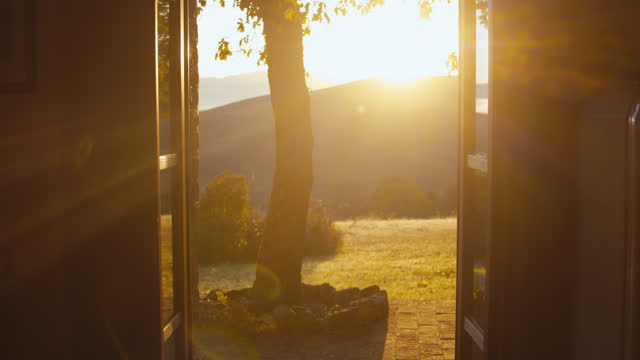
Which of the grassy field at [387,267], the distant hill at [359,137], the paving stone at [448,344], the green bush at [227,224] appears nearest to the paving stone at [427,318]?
the paving stone at [448,344]

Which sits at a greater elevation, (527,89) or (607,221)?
(527,89)

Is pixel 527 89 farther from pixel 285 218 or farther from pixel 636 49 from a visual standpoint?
pixel 285 218

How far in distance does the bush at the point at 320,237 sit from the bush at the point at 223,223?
1274 millimetres

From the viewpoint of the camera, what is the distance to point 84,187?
7.66 feet

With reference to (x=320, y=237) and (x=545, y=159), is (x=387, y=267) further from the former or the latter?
(x=545, y=159)

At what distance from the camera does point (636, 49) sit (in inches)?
80.5

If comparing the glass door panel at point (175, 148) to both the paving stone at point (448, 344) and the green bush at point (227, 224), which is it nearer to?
the paving stone at point (448, 344)

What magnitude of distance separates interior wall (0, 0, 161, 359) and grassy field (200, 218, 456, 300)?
5.13 m

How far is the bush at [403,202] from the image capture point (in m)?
19.6

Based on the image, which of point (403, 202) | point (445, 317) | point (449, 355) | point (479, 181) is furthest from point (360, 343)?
point (403, 202)

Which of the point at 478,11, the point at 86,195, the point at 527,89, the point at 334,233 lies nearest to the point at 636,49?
the point at 527,89

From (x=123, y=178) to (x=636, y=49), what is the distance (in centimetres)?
183

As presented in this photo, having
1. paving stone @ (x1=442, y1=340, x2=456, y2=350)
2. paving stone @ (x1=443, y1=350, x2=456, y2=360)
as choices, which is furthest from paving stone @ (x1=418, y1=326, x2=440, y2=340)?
paving stone @ (x1=443, y1=350, x2=456, y2=360)

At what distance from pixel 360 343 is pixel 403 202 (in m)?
15.0
